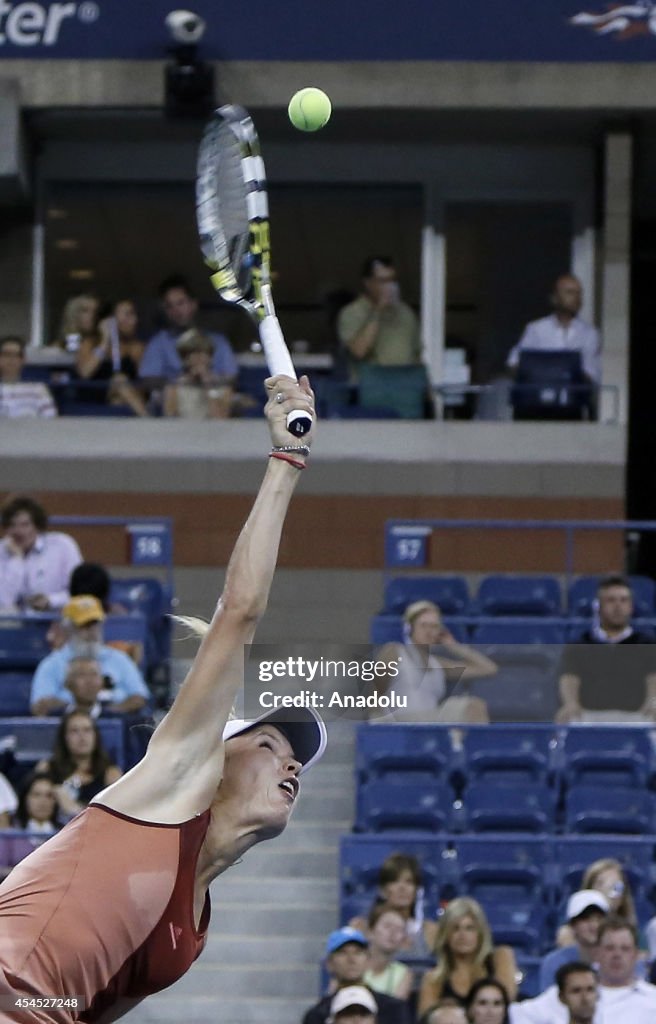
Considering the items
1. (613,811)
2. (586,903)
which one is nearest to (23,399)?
(613,811)

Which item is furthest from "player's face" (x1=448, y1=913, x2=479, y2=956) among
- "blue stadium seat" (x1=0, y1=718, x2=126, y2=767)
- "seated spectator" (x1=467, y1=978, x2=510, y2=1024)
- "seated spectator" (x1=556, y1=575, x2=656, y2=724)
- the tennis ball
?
the tennis ball

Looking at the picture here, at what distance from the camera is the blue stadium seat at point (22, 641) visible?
11117 millimetres

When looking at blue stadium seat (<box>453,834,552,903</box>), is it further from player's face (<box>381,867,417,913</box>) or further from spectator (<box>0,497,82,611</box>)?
spectator (<box>0,497,82,611</box>)

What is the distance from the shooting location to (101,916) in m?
3.04

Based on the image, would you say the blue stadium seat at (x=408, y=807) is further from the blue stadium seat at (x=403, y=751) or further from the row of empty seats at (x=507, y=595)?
the row of empty seats at (x=507, y=595)

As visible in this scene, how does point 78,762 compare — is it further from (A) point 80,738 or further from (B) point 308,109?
(B) point 308,109

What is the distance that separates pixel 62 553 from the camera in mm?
11406

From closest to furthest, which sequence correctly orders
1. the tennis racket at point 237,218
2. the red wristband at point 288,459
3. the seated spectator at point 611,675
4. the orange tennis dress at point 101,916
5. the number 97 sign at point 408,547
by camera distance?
the orange tennis dress at point 101,916 → the red wristband at point 288,459 → the tennis racket at point 237,218 → the seated spectator at point 611,675 → the number 97 sign at point 408,547

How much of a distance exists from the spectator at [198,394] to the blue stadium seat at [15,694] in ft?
10.9

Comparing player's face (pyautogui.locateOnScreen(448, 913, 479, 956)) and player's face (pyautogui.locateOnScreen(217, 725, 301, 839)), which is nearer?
Answer: player's face (pyautogui.locateOnScreen(217, 725, 301, 839))

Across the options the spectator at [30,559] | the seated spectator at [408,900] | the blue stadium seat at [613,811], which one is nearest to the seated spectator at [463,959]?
the seated spectator at [408,900]

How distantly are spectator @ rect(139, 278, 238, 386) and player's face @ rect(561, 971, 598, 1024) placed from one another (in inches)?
264

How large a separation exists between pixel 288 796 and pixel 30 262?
1235cm

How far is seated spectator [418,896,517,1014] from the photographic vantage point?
8219 millimetres
